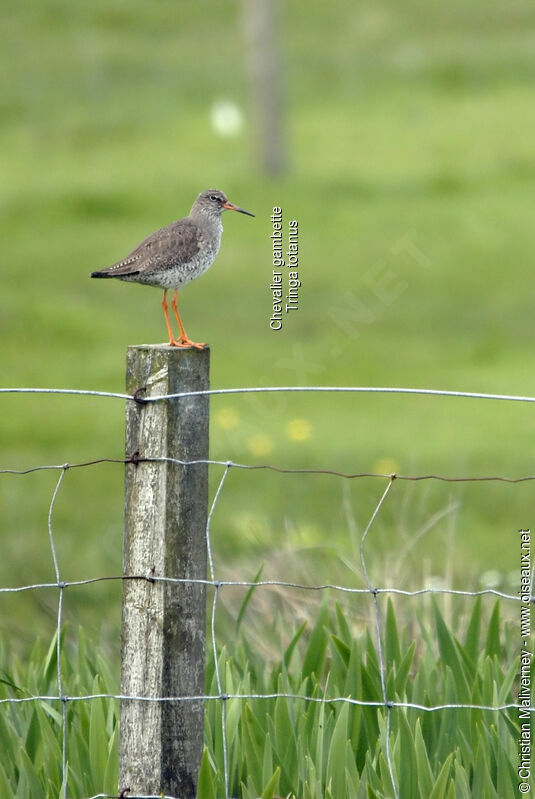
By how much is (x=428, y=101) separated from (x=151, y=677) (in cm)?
1532

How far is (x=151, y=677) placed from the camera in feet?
9.57

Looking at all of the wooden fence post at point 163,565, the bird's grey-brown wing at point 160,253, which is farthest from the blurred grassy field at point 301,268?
the bird's grey-brown wing at point 160,253

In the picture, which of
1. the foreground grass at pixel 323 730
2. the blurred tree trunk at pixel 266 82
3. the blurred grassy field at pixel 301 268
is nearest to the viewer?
the foreground grass at pixel 323 730

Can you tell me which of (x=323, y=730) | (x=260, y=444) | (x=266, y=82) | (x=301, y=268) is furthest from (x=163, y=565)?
(x=266, y=82)

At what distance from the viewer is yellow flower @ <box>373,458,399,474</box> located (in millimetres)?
8242

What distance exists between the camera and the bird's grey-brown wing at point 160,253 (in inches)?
115

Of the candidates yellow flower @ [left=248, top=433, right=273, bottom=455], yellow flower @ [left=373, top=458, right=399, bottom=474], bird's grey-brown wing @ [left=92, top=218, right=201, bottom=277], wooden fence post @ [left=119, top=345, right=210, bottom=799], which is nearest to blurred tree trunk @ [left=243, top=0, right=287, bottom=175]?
yellow flower @ [left=248, top=433, right=273, bottom=455]

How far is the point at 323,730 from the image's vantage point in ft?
10.3

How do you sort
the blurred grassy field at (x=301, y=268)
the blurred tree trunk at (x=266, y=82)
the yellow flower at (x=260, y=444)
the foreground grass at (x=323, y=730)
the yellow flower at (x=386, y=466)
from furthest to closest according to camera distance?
the blurred tree trunk at (x=266, y=82), the yellow flower at (x=260, y=444), the yellow flower at (x=386, y=466), the blurred grassy field at (x=301, y=268), the foreground grass at (x=323, y=730)

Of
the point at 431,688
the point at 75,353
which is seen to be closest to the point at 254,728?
the point at 431,688

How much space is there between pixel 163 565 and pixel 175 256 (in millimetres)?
673

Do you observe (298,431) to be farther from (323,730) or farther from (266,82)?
(266,82)

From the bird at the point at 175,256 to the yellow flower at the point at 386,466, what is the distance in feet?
16.8

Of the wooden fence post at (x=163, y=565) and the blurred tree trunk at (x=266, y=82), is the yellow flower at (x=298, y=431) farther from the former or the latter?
the blurred tree trunk at (x=266, y=82)
